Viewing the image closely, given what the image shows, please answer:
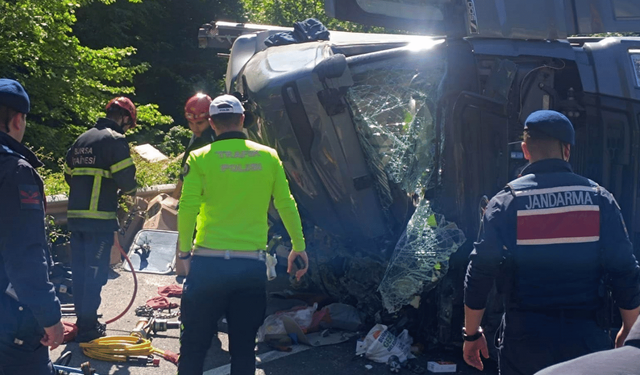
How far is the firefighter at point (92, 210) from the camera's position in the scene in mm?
5305

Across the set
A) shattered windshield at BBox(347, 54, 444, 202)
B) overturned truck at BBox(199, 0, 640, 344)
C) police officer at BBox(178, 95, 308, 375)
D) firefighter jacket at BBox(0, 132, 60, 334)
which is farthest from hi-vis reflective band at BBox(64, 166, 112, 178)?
firefighter jacket at BBox(0, 132, 60, 334)

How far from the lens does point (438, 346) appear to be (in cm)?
516

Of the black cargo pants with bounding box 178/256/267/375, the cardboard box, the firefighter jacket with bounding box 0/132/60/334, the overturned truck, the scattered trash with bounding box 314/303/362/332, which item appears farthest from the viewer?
the scattered trash with bounding box 314/303/362/332

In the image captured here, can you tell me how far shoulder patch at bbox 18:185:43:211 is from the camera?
294 cm

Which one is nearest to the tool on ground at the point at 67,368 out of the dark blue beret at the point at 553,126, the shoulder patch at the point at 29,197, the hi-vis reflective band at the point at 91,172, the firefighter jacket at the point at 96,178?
the firefighter jacket at the point at 96,178

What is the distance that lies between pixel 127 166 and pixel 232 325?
203 centimetres

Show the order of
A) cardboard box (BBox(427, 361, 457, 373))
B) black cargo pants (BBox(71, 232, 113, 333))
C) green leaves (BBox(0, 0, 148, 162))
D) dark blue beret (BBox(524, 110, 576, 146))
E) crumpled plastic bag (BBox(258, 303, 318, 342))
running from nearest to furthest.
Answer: dark blue beret (BBox(524, 110, 576, 146)) → cardboard box (BBox(427, 361, 457, 373)) → black cargo pants (BBox(71, 232, 113, 333)) → crumpled plastic bag (BBox(258, 303, 318, 342)) → green leaves (BBox(0, 0, 148, 162))

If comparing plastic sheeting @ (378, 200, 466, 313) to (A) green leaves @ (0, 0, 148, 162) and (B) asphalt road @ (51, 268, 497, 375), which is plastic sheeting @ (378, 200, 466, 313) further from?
(A) green leaves @ (0, 0, 148, 162)

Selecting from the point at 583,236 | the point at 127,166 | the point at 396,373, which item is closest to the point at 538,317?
the point at 583,236

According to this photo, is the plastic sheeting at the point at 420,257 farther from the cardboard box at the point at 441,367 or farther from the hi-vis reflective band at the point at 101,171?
the hi-vis reflective band at the point at 101,171

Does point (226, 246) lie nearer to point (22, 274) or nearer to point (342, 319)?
point (22, 274)

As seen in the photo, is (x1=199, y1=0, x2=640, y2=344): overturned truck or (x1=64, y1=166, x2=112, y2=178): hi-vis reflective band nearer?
(x1=199, y1=0, x2=640, y2=344): overturned truck

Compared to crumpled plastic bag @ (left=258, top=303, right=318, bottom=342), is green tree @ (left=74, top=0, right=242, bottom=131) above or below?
above

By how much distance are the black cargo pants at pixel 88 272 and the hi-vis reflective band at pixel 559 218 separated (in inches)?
135
